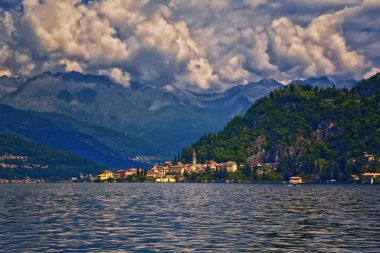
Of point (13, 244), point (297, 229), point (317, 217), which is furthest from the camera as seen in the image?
point (317, 217)

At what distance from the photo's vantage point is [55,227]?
278 feet

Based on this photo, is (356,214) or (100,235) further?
(356,214)

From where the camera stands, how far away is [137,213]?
358 feet

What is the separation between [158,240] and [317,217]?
36966mm

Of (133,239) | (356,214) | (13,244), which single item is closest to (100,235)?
(133,239)

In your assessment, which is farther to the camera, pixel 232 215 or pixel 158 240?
pixel 232 215

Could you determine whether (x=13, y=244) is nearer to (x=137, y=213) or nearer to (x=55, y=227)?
(x=55, y=227)

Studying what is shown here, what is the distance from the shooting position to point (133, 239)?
→ 7112 cm

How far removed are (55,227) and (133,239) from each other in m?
18.6

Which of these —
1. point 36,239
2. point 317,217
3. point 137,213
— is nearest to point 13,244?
point 36,239

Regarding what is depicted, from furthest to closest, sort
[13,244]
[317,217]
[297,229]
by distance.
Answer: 1. [317,217]
2. [297,229]
3. [13,244]

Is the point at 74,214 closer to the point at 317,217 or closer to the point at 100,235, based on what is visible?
the point at 100,235

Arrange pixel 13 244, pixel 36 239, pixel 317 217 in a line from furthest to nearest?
1. pixel 317 217
2. pixel 36 239
3. pixel 13 244

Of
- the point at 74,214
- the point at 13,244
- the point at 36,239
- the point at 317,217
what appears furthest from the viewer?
the point at 74,214
